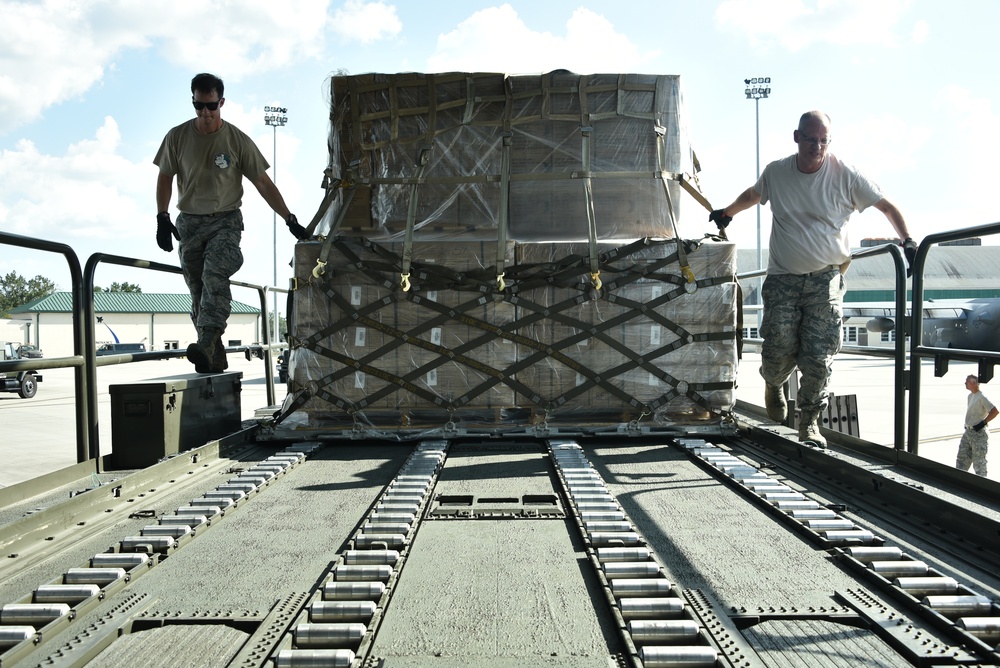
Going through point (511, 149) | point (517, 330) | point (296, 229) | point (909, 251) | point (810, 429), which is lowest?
point (810, 429)

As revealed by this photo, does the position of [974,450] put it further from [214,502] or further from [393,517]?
[214,502]

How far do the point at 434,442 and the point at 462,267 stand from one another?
1157 millimetres

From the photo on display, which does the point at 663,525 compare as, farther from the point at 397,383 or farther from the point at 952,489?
the point at 397,383

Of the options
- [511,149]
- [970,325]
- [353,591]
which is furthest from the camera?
[970,325]

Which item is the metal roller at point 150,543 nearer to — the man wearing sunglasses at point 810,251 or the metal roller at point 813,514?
the metal roller at point 813,514

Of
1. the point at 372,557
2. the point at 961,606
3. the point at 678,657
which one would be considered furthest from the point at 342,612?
the point at 961,606

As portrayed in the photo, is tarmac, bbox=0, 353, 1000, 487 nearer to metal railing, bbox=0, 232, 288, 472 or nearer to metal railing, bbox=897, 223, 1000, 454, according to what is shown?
metal railing, bbox=0, 232, 288, 472

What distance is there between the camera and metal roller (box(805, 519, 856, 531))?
2973 millimetres

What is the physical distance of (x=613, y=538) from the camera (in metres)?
Result: 2.81

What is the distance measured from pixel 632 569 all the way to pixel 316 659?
3.50 ft

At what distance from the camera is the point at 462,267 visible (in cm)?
507

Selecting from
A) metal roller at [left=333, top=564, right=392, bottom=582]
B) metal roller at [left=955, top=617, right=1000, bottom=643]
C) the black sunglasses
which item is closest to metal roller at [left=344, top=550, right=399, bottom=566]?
metal roller at [left=333, top=564, right=392, bottom=582]

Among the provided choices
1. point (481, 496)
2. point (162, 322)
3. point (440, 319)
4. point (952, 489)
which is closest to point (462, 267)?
point (440, 319)

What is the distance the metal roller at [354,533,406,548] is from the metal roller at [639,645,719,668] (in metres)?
1.17
